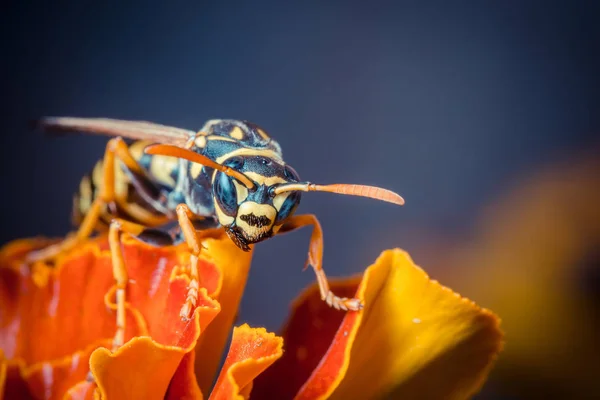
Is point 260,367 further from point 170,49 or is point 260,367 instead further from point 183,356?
point 170,49

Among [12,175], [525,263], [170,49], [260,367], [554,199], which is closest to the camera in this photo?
[260,367]

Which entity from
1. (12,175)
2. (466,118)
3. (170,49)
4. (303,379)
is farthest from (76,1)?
(303,379)

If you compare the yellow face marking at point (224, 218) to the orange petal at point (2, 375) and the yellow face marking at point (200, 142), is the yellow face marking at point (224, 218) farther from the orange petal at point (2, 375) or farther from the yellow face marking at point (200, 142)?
the orange petal at point (2, 375)

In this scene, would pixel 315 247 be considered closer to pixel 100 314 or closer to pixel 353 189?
pixel 353 189

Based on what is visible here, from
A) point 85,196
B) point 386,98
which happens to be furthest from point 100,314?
point 386,98

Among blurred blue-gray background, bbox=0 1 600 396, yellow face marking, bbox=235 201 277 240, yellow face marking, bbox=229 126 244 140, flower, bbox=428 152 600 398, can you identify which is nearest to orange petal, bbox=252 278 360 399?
yellow face marking, bbox=235 201 277 240

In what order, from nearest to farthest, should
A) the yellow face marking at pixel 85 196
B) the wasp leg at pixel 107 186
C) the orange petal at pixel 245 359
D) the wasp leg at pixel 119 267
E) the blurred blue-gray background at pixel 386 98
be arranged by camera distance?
the orange petal at pixel 245 359 → the wasp leg at pixel 119 267 → the wasp leg at pixel 107 186 → the yellow face marking at pixel 85 196 → the blurred blue-gray background at pixel 386 98

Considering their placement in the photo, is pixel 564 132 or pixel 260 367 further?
pixel 564 132

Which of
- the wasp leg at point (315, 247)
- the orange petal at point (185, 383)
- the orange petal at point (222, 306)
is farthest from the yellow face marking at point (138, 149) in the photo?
the orange petal at point (185, 383)
